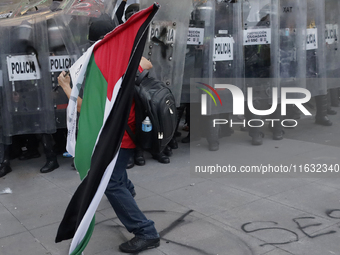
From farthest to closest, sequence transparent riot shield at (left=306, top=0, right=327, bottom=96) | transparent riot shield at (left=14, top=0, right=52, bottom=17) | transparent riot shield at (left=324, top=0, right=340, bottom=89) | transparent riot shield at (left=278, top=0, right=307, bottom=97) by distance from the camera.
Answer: transparent riot shield at (left=324, top=0, right=340, bottom=89)
transparent riot shield at (left=306, top=0, right=327, bottom=96)
transparent riot shield at (left=278, top=0, right=307, bottom=97)
transparent riot shield at (left=14, top=0, right=52, bottom=17)

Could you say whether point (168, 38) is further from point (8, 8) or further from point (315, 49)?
point (315, 49)

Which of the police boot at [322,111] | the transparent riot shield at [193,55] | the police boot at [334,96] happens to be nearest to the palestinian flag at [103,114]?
the transparent riot shield at [193,55]

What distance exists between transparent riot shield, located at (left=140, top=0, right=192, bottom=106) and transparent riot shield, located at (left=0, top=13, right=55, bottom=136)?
4.75ft

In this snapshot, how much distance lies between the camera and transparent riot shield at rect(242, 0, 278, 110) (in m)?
6.98

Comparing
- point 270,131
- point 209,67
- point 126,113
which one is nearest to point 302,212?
point 126,113

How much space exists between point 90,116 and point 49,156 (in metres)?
3.12

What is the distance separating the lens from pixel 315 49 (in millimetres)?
7805

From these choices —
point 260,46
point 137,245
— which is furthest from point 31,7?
point 137,245

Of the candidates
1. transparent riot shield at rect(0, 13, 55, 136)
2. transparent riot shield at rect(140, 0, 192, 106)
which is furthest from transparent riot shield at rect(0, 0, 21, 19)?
transparent riot shield at rect(140, 0, 192, 106)

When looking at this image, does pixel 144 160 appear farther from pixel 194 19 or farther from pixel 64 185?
pixel 194 19

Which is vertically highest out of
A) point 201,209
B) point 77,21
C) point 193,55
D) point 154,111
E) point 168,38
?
point 77,21

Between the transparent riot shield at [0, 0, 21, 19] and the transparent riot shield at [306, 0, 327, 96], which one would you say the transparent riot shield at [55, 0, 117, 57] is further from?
the transparent riot shield at [306, 0, 327, 96]

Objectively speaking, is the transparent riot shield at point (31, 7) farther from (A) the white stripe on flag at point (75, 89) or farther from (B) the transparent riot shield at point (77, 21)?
(A) the white stripe on flag at point (75, 89)

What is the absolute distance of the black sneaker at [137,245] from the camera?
3641 mm
